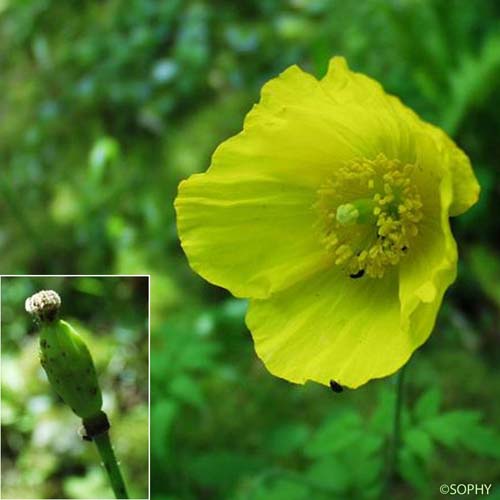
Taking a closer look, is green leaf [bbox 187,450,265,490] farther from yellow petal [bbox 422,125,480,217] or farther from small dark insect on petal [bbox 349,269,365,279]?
yellow petal [bbox 422,125,480,217]

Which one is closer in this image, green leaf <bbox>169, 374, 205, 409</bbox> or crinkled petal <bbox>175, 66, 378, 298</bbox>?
crinkled petal <bbox>175, 66, 378, 298</bbox>

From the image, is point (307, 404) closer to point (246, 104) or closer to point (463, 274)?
point (463, 274)

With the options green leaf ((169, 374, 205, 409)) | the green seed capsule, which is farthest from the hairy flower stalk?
green leaf ((169, 374, 205, 409))

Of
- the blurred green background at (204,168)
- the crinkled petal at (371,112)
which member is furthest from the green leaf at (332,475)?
the crinkled petal at (371,112)

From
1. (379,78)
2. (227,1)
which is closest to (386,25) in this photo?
(379,78)

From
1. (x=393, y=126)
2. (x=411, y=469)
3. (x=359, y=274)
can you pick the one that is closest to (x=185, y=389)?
(x=411, y=469)

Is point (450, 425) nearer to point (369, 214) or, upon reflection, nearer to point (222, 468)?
point (369, 214)

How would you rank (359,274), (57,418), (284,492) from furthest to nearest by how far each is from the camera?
1. (57,418)
2. (284,492)
3. (359,274)
